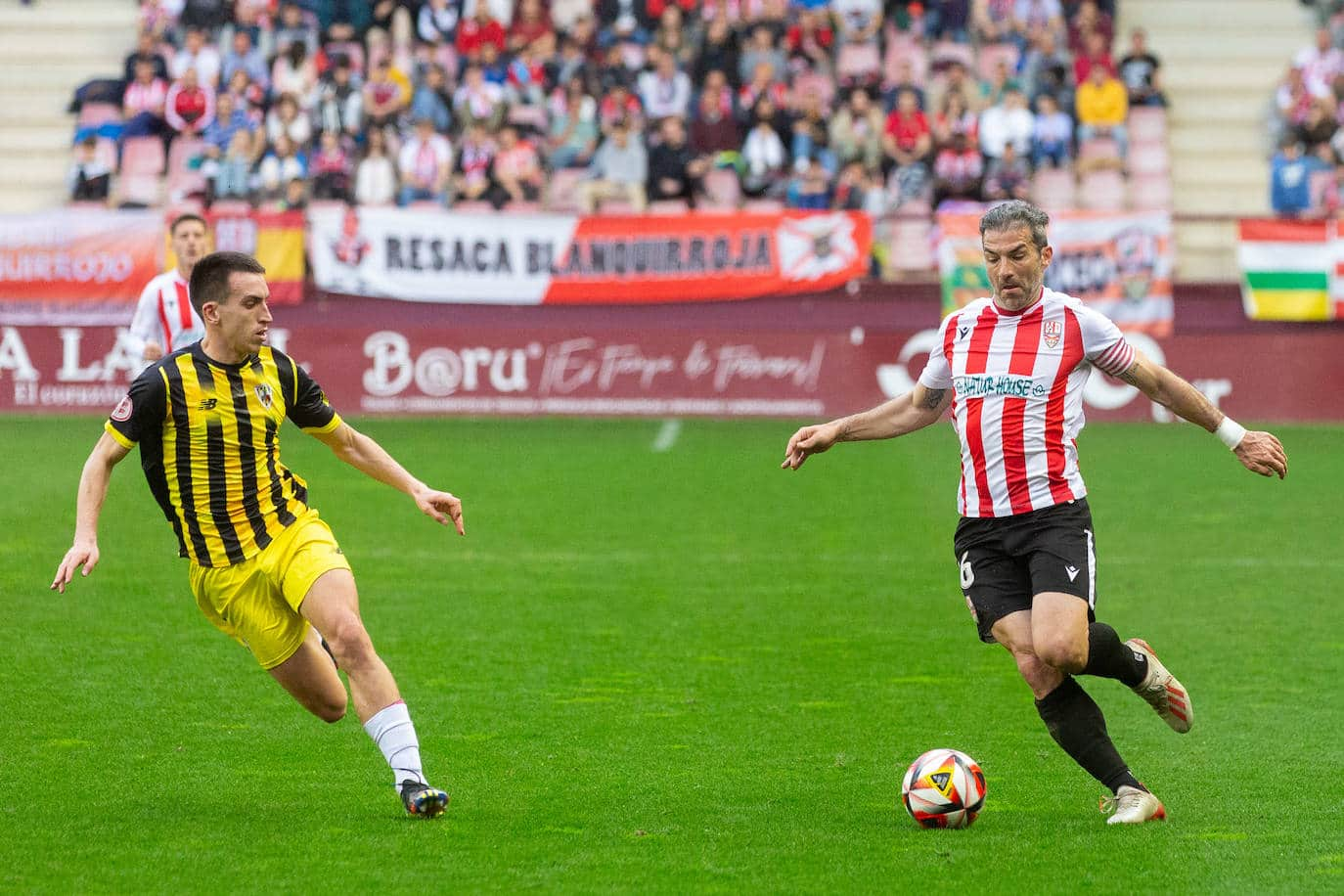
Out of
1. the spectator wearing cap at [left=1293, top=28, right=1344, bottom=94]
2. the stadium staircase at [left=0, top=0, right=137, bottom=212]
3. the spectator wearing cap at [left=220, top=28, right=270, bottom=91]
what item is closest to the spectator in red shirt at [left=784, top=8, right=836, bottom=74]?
the spectator wearing cap at [left=1293, top=28, right=1344, bottom=94]

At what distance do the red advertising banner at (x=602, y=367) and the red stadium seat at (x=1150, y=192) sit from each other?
4147 mm

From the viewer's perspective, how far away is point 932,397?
258 inches

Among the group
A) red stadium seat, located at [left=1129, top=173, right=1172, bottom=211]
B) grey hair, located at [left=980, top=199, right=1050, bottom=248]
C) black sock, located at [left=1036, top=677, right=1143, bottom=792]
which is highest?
grey hair, located at [left=980, top=199, right=1050, bottom=248]

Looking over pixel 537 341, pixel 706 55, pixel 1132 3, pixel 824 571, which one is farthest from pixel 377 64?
pixel 824 571

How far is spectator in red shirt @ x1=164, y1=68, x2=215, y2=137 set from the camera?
76.9ft

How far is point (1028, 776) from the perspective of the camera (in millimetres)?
6797

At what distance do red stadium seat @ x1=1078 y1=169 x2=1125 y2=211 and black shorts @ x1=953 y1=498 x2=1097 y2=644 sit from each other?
56.4 ft

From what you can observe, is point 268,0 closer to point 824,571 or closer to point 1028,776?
point 824,571

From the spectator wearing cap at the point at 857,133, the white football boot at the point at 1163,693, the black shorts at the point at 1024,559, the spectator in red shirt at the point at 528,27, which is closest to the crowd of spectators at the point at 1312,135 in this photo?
the spectator wearing cap at the point at 857,133

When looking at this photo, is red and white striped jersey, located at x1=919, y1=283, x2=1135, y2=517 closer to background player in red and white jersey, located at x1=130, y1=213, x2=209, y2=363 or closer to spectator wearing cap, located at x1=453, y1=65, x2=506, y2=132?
background player in red and white jersey, located at x1=130, y1=213, x2=209, y2=363

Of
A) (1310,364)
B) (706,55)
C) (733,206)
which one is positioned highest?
(706,55)

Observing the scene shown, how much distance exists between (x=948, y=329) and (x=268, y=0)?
2007cm

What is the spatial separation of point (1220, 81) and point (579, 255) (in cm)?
997

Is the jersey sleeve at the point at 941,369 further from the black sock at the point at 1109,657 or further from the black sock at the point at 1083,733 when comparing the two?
the black sock at the point at 1083,733
